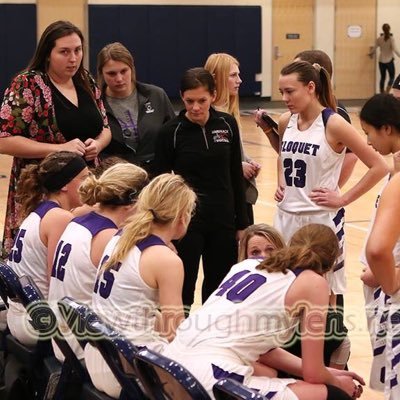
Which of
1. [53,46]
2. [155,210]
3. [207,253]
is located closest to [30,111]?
[53,46]

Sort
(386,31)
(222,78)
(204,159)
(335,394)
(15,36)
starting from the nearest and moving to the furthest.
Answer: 1. (335,394)
2. (204,159)
3. (222,78)
4. (15,36)
5. (386,31)

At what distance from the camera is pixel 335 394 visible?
133 inches

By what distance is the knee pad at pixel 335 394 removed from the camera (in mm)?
3361

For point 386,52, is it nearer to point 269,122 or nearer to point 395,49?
point 395,49

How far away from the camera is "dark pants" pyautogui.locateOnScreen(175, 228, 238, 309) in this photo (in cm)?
491

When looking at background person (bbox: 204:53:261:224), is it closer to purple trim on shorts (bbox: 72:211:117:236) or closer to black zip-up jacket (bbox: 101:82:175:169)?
black zip-up jacket (bbox: 101:82:175:169)

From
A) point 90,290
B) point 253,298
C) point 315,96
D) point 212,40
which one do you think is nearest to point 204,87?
point 315,96

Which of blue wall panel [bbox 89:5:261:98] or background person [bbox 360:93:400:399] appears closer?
background person [bbox 360:93:400:399]

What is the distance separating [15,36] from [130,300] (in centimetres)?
1599

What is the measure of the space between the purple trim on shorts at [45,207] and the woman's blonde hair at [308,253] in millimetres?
1212

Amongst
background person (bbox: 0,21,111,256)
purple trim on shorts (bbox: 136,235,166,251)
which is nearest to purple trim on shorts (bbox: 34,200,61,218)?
background person (bbox: 0,21,111,256)

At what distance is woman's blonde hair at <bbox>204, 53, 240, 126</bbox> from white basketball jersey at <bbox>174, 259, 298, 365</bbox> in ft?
6.40

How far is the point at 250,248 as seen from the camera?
4098mm

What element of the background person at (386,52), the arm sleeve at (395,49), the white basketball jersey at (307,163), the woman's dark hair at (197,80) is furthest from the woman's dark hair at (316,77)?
the arm sleeve at (395,49)
